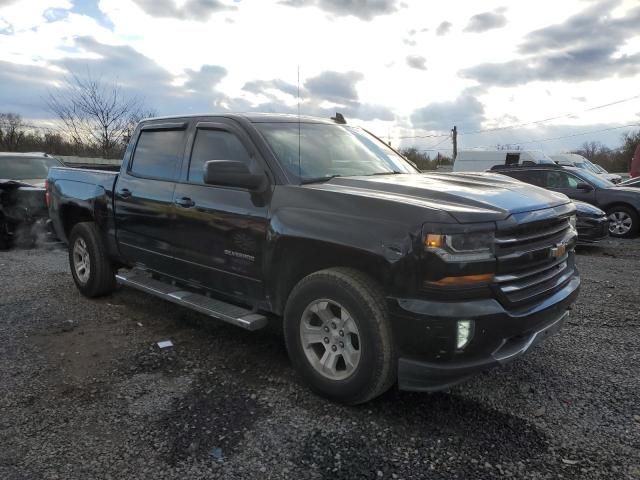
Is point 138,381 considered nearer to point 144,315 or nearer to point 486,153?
point 144,315

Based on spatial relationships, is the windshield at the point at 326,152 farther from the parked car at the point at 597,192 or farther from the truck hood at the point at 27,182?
the parked car at the point at 597,192

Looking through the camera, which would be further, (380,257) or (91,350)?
(91,350)

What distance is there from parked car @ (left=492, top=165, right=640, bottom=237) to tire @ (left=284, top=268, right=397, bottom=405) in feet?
30.6

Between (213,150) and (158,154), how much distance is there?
2.82 ft

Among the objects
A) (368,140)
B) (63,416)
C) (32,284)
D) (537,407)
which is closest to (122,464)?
(63,416)

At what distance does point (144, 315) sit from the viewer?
524cm

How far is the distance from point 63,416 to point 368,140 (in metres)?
3.30

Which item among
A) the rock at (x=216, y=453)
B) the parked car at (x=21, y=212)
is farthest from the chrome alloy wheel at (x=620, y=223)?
the parked car at (x=21, y=212)

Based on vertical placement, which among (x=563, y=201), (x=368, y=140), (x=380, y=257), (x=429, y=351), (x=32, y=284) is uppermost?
(x=368, y=140)

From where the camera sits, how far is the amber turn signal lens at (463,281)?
9.19 ft

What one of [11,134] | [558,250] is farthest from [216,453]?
[11,134]

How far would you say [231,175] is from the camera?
3516 mm

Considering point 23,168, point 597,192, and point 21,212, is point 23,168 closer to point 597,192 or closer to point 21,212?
point 21,212

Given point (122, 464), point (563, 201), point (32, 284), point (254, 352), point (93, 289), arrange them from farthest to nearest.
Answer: point (32, 284)
point (93, 289)
point (254, 352)
point (563, 201)
point (122, 464)
